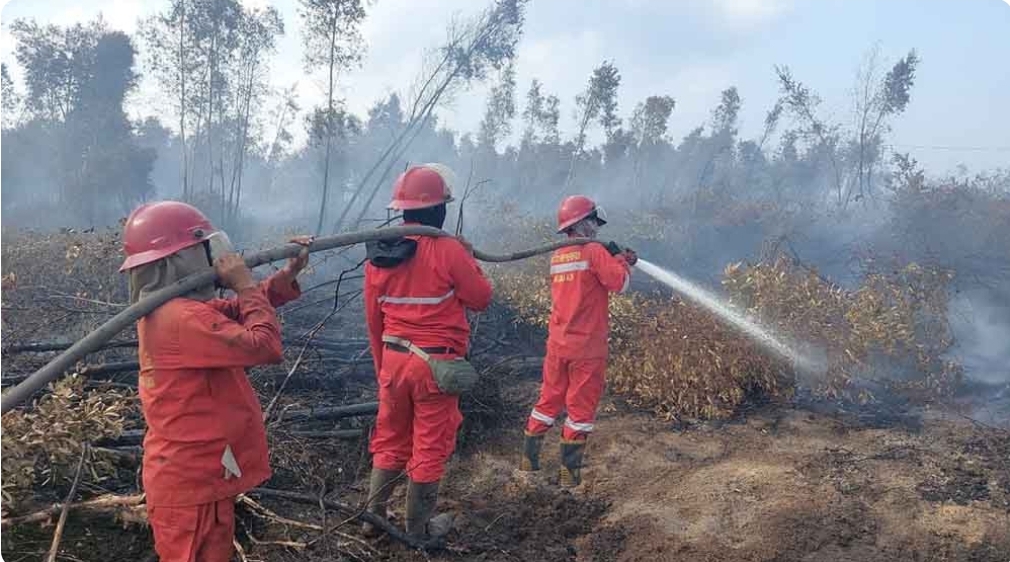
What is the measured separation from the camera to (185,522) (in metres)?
2.62

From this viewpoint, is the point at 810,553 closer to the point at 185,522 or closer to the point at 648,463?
the point at 648,463

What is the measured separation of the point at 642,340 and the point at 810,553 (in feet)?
11.5

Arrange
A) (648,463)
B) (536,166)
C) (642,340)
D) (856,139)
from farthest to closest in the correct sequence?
1. (536,166)
2. (856,139)
3. (642,340)
4. (648,463)

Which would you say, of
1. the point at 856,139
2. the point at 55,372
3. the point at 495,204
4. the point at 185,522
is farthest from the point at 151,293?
the point at 856,139

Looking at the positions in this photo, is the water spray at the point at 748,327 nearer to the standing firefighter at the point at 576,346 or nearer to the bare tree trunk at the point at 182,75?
the standing firefighter at the point at 576,346

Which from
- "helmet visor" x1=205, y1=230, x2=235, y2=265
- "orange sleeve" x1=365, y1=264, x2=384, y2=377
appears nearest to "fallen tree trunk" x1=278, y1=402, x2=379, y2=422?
"orange sleeve" x1=365, y1=264, x2=384, y2=377

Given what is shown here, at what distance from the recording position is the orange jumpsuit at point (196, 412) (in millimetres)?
2545

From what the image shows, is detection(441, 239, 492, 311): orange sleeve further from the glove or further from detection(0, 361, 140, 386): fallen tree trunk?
detection(0, 361, 140, 386): fallen tree trunk

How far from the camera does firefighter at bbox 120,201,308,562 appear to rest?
2555 mm

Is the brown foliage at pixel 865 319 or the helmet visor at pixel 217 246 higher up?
the helmet visor at pixel 217 246

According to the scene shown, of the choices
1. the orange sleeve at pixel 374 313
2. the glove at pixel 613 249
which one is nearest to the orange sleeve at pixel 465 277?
the orange sleeve at pixel 374 313

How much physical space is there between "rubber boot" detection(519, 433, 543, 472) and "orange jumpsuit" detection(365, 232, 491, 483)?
4.57 ft

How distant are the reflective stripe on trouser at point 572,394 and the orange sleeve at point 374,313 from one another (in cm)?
147

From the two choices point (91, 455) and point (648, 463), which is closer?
point (91, 455)
